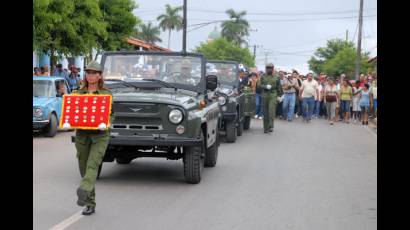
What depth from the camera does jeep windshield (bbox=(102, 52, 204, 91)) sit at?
10727 mm

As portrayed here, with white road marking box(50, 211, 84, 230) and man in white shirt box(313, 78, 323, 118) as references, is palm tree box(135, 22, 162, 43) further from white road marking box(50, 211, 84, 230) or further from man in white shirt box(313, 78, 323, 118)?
white road marking box(50, 211, 84, 230)

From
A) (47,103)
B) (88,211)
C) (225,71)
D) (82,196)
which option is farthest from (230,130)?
(82,196)

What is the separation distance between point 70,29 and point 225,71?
679 centimetres

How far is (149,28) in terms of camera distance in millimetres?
112875

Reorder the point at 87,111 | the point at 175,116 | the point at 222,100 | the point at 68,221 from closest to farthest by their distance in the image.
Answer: the point at 68,221 → the point at 87,111 → the point at 175,116 → the point at 222,100

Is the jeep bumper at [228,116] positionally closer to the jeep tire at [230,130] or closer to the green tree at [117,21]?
the jeep tire at [230,130]

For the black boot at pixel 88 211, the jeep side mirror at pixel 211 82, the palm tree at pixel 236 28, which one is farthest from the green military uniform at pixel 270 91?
the palm tree at pixel 236 28

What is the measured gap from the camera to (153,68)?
35.6 feet

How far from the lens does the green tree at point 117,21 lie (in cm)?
3094

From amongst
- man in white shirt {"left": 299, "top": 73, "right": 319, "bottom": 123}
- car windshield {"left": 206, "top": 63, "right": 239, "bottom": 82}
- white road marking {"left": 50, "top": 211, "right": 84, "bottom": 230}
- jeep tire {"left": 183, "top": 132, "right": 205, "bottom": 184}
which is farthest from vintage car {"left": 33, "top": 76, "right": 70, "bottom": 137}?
man in white shirt {"left": 299, "top": 73, "right": 319, "bottom": 123}

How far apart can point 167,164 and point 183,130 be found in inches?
102

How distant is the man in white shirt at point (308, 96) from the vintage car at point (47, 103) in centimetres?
976

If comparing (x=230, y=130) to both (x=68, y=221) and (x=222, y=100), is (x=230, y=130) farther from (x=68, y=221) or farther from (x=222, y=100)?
(x=68, y=221)
